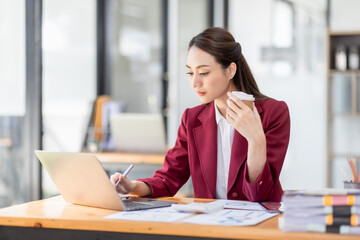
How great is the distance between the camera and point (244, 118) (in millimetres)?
2053

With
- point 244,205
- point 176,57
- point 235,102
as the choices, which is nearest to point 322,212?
point 244,205

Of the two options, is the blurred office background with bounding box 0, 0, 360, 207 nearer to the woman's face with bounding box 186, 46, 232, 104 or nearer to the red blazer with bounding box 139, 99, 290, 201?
the red blazer with bounding box 139, 99, 290, 201

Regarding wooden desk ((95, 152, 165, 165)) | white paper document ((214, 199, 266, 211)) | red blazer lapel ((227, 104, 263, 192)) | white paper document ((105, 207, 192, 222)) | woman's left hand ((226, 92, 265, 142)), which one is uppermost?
woman's left hand ((226, 92, 265, 142))

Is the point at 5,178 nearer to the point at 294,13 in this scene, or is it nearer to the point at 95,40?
the point at 95,40

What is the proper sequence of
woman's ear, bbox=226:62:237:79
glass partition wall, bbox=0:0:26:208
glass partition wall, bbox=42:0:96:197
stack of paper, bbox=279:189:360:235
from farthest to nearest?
glass partition wall, bbox=42:0:96:197
glass partition wall, bbox=0:0:26:208
woman's ear, bbox=226:62:237:79
stack of paper, bbox=279:189:360:235

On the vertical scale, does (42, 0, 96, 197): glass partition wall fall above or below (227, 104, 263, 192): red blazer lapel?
above

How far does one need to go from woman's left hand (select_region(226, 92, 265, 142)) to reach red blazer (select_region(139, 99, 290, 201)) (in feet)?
0.51

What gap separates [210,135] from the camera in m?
2.48

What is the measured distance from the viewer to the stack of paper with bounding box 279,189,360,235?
1.53 meters

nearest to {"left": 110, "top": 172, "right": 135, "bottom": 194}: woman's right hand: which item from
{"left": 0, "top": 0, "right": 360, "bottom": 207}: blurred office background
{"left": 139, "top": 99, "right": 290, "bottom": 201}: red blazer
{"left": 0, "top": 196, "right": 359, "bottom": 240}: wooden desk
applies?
{"left": 139, "top": 99, "right": 290, "bottom": 201}: red blazer

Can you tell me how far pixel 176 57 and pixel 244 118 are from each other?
3.71 meters

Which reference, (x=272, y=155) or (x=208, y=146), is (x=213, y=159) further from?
(x=272, y=155)

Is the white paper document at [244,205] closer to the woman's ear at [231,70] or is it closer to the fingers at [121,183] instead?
the fingers at [121,183]

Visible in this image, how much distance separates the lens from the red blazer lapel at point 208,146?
243cm
